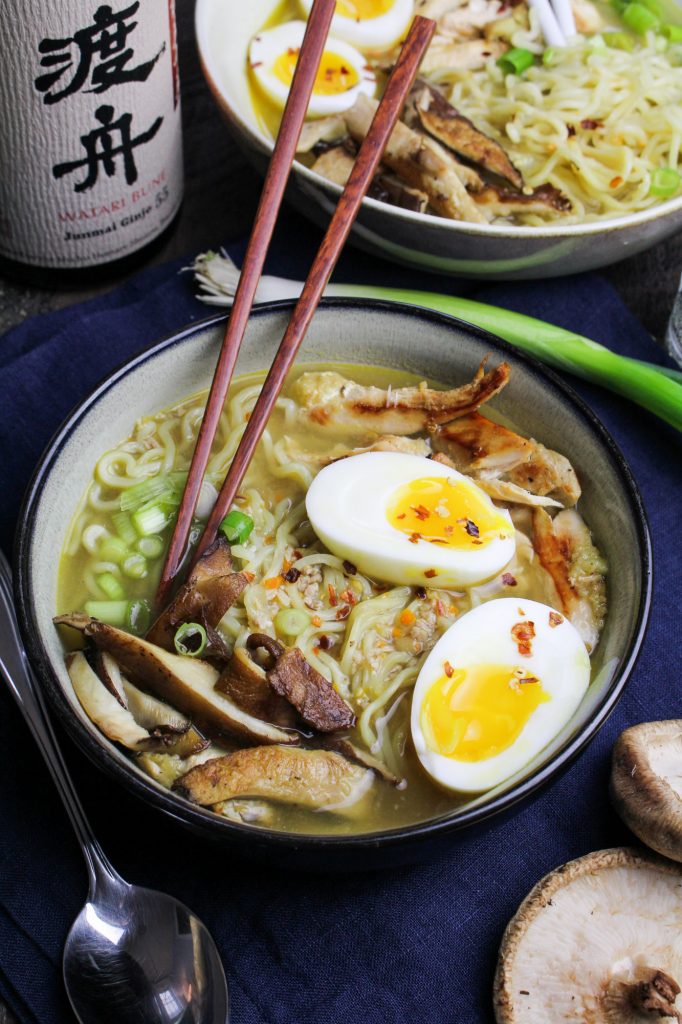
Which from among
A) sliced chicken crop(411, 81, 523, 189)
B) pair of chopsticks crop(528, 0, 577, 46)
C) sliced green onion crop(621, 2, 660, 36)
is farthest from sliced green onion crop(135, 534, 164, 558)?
sliced green onion crop(621, 2, 660, 36)

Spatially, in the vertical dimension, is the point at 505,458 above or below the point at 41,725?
above

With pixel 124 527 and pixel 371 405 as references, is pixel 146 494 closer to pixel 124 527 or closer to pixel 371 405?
pixel 124 527

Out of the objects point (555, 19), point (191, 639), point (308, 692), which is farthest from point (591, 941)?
point (555, 19)

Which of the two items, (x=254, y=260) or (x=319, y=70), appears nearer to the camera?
(x=254, y=260)

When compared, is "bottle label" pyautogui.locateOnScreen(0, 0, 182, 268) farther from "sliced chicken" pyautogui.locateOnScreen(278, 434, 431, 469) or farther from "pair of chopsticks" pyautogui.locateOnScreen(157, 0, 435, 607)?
"sliced chicken" pyautogui.locateOnScreen(278, 434, 431, 469)

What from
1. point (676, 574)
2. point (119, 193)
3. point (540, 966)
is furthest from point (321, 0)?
point (540, 966)

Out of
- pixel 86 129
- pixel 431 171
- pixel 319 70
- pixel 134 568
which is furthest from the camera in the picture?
pixel 319 70

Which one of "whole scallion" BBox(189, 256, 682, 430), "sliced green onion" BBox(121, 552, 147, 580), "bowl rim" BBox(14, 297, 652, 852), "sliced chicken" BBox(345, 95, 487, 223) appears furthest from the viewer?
"sliced chicken" BBox(345, 95, 487, 223)
